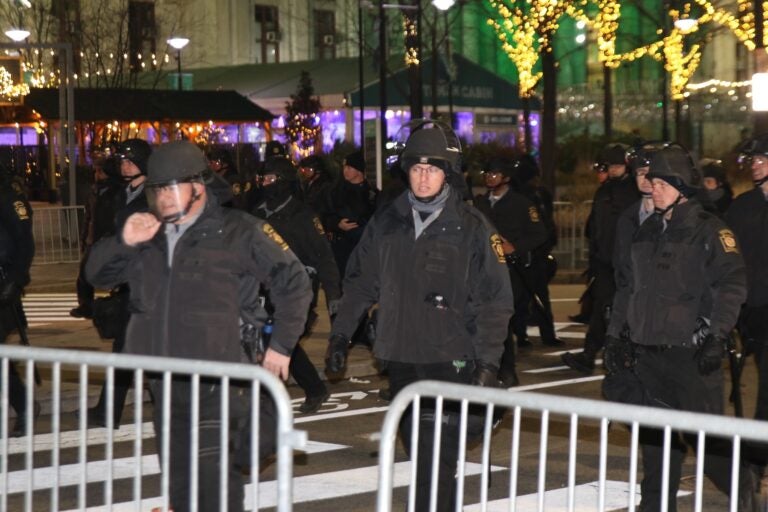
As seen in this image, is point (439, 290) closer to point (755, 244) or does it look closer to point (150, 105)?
point (755, 244)

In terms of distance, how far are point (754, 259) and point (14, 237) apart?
14.7 ft

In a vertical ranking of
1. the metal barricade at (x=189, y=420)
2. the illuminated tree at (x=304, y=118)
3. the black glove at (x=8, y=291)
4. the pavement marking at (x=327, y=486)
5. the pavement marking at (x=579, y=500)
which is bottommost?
the pavement marking at (x=579, y=500)

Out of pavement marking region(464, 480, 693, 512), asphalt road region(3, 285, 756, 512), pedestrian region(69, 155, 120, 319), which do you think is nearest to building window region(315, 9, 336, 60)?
pedestrian region(69, 155, 120, 319)

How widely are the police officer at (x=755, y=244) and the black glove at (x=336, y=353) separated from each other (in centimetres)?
244

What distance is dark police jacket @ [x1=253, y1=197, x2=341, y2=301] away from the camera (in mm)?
9797

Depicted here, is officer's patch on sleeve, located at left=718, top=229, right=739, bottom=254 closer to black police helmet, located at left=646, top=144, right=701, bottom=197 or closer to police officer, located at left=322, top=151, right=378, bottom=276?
black police helmet, located at left=646, top=144, right=701, bottom=197

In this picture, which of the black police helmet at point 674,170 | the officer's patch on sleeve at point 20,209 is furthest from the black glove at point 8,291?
the black police helmet at point 674,170

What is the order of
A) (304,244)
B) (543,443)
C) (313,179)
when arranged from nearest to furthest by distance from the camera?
(543,443), (304,244), (313,179)

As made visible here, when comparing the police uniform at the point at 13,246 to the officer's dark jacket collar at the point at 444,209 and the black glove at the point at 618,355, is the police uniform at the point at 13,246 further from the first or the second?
the black glove at the point at 618,355

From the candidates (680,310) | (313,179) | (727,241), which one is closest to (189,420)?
(680,310)

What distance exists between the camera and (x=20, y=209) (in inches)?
349

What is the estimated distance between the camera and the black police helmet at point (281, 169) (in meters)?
10.1

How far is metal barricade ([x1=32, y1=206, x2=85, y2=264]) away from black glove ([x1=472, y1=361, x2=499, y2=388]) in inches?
673

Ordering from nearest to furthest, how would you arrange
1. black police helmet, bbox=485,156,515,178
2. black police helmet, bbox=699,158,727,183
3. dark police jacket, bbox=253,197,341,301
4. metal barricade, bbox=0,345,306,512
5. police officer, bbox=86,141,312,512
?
metal barricade, bbox=0,345,306,512 → police officer, bbox=86,141,312,512 → dark police jacket, bbox=253,197,341,301 → black police helmet, bbox=485,156,515,178 → black police helmet, bbox=699,158,727,183
